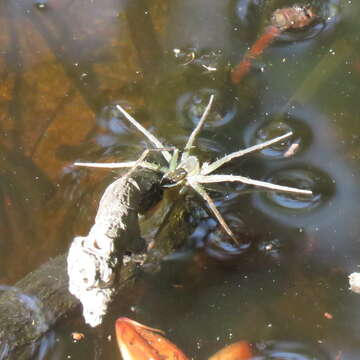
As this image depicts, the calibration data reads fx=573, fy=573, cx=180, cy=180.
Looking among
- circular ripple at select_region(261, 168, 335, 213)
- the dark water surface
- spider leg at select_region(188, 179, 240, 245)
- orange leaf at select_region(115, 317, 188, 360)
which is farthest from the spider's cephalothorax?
orange leaf at select_region(115, 317, 188, 360)

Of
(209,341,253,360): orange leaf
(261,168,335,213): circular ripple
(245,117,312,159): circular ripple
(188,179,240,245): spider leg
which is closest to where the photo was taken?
(188,179,240,245): spider leg

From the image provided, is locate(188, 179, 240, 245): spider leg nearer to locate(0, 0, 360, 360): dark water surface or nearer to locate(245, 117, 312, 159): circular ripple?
locate(0, 0, 360, 360): dark water surface

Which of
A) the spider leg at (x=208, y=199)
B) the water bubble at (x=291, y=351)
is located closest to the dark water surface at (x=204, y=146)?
the water bubble at (x=291, y=351)

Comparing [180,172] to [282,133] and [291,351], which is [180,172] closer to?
[282,133]

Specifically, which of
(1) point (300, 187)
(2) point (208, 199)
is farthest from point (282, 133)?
(2) point (208, 199)

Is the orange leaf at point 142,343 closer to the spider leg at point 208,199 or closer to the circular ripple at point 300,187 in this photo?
the spider leg at point 208,199
